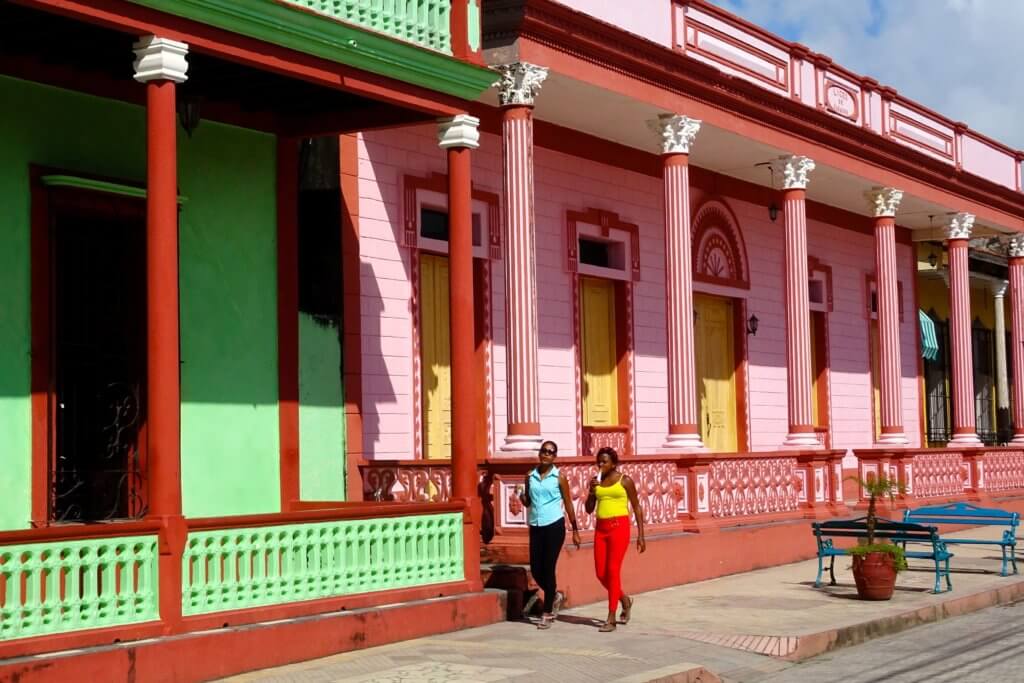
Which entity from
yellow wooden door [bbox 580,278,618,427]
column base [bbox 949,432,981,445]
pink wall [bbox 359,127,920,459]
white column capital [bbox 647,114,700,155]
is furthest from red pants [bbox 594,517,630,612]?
column base [bbox 949,432,981,445]

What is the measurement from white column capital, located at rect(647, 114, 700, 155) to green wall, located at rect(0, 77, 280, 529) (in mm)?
4681

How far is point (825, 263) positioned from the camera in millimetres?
22109

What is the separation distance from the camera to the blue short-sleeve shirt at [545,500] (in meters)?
11.4

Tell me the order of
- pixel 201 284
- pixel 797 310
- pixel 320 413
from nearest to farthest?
pixel 201 284, pixel 320 413, pixel 797 310

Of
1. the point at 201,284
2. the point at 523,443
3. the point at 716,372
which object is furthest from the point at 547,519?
the point at 716,372

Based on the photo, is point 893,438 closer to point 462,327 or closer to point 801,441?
point 801,441

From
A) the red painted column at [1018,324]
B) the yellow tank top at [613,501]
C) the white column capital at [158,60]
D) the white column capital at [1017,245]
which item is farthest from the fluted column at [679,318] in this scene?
the white column capital at [1017,245]

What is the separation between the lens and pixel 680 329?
15047 mm

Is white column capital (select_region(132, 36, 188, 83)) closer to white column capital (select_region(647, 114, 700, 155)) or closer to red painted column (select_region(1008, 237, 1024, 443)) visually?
white column capital (select_region(647, 114, 700, 155))

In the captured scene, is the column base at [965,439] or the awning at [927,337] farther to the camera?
the awning at [927,337]

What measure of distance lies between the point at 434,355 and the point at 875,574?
191 inches

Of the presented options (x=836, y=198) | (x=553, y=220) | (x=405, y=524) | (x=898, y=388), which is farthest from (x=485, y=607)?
(x=836, y=198)

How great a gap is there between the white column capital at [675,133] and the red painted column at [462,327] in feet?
13.3

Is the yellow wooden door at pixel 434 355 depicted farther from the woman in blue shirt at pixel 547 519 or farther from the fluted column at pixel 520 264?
the woman in blue shirt at pixel 547 519
